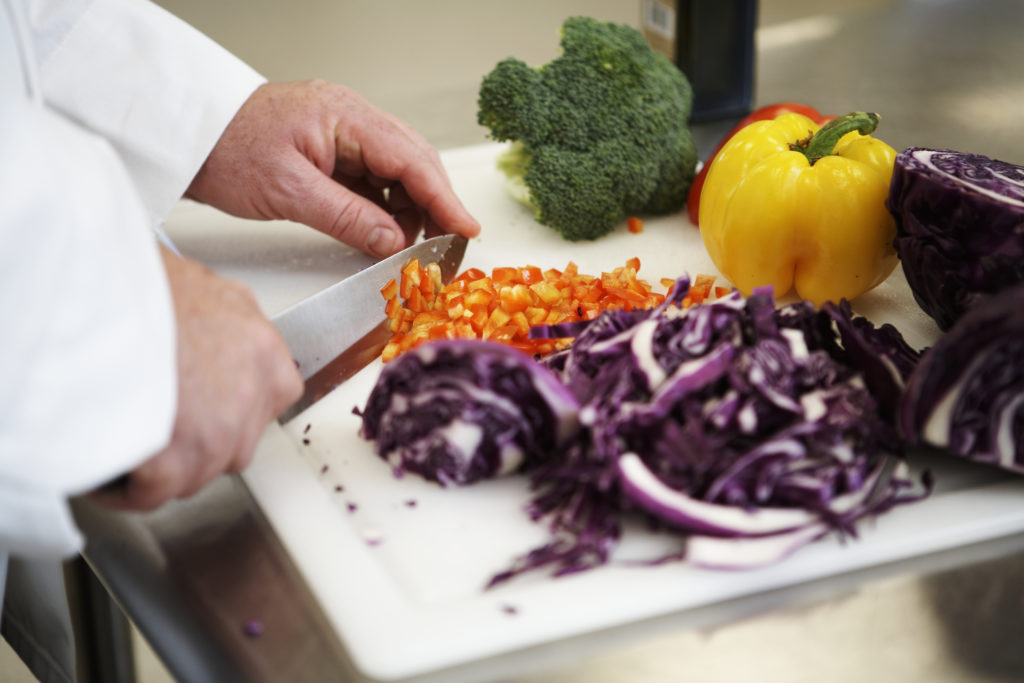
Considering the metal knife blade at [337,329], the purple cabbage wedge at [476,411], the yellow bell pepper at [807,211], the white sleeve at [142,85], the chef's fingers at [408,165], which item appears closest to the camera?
the purple cabbage wedge at [476,411]

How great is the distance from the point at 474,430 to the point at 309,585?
0.25 metres

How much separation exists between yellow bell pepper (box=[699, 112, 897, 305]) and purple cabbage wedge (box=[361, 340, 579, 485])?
0.56 m

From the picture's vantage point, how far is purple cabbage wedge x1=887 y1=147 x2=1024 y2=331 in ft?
3.83

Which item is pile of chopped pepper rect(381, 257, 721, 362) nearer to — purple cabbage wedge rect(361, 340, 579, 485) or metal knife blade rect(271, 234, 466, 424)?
metal knife blade rect(271, 234, 466, 424)

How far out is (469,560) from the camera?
3.18 feet

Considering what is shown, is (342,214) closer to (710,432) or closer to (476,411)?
(476,411)

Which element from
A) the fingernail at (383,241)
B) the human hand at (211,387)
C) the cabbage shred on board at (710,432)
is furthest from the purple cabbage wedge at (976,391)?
the fingernail at (383,241)

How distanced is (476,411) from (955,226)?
0.72 m

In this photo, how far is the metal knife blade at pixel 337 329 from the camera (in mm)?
1271

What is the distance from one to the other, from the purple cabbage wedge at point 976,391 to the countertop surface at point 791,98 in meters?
0.12

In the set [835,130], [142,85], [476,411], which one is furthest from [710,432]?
[142,85]

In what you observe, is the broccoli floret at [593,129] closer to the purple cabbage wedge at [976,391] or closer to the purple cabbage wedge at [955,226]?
the purple cabbage wedge at [955,226]

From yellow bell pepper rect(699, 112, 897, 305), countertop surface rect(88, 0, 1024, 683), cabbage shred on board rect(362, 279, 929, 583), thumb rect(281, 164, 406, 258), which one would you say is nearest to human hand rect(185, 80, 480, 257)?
thumb rect(281, 164, 406, 258)

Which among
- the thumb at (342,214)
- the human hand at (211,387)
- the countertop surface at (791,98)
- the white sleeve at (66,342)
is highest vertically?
the white sleeve at (66,342)
